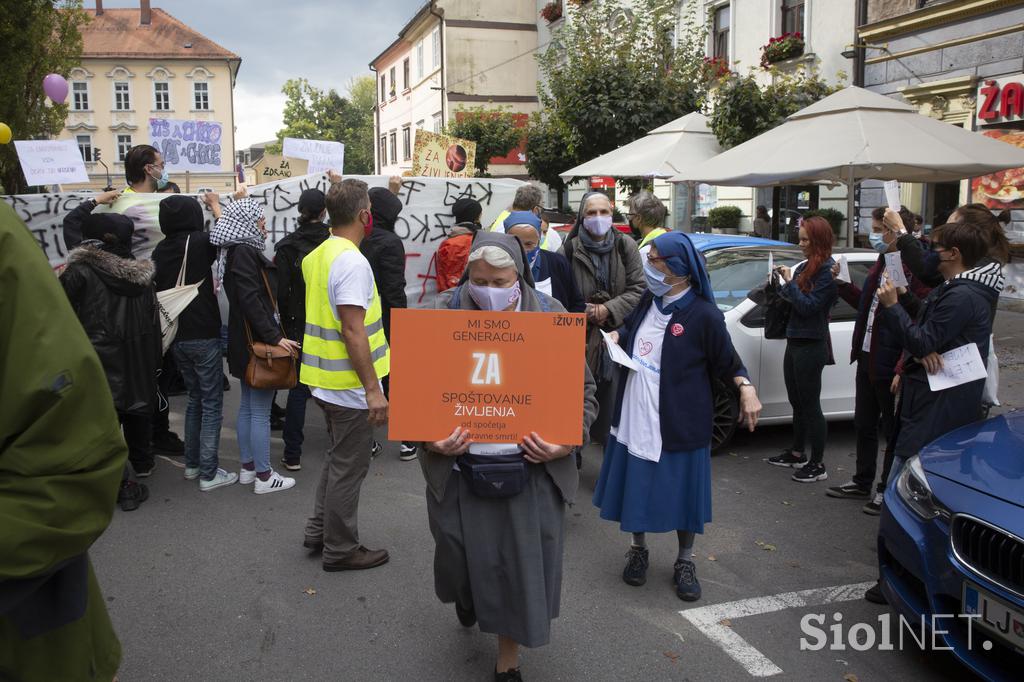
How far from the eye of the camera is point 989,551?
2.99 meters

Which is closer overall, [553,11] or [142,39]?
[553,11]

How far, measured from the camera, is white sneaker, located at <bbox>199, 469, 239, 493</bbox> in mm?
5699

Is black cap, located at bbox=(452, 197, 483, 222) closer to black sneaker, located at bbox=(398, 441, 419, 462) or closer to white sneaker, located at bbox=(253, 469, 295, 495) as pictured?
black sneaker, located at bbox=(398, 441, 419, 462)

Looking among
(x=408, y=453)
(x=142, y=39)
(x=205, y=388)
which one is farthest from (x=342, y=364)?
(x=142, y=39)

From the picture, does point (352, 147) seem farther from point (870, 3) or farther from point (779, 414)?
point (779, 414)

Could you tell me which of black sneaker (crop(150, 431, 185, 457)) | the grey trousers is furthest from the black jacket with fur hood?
the grey trousers

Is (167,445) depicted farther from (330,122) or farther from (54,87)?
(330,122)

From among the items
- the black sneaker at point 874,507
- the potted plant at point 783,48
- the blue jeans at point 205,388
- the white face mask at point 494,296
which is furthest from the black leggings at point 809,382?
the potted plant at point 783,48

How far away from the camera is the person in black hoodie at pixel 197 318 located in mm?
5512

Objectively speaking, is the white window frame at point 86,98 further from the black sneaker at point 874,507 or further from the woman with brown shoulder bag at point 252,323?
the black sneaker at point 874,507

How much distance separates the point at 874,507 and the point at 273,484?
4.08 m

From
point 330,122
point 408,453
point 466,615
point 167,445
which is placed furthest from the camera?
point 330,122

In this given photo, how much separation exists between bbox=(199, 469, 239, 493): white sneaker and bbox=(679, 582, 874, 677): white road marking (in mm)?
3422

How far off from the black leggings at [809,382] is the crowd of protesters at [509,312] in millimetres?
15
